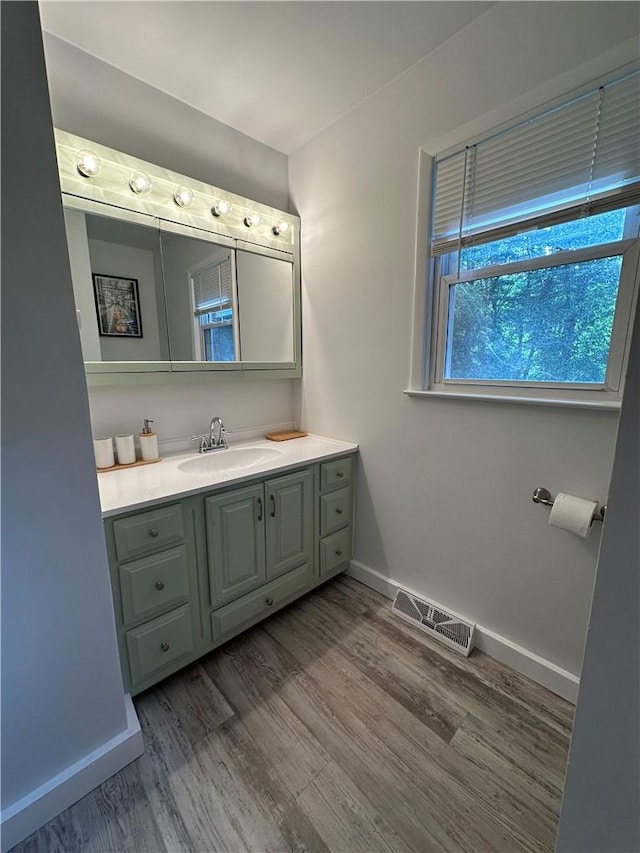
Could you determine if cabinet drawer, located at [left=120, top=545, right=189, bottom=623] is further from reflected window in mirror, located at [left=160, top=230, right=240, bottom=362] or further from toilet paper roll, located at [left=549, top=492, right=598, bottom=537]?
toilet paper roll, located at [left=549, top=492, right=598, bottom=537]

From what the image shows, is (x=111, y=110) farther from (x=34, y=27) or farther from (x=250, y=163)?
(x=34, y=27)

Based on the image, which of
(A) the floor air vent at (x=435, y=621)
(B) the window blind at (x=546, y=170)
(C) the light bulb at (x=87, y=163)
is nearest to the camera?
(B) the window blind at (x=546, y=170)

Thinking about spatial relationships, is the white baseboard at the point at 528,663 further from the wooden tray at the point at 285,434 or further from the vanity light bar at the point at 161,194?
the vanity light bar at the point at 161,194

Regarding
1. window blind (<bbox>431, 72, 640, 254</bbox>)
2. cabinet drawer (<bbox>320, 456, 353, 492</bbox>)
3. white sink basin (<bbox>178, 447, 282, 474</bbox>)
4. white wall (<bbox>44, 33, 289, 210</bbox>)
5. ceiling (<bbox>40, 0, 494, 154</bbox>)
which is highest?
ceiling (<bbox>40, 0, 494, 154</bbox>)

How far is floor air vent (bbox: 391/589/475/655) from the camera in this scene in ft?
5.23

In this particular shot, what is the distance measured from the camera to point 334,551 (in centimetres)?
198

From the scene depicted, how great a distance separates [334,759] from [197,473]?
122 centimetres

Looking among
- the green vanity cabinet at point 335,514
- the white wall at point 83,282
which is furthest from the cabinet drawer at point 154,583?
the white wall at point 83,282

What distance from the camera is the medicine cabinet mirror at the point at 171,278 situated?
1430 mm

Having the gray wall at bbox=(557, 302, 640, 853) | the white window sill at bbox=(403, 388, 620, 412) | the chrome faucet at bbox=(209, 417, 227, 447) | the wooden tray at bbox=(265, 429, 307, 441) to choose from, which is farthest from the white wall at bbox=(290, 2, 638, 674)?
the gray wall at bbox=(557, 302, 640, 853)

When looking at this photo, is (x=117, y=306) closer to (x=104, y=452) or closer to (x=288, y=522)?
(x=104, y=452)

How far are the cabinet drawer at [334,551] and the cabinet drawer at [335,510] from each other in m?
0.05

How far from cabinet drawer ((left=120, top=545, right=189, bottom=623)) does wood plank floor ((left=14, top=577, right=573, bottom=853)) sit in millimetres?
408

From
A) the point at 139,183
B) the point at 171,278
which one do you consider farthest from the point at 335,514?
the point at 139,183
